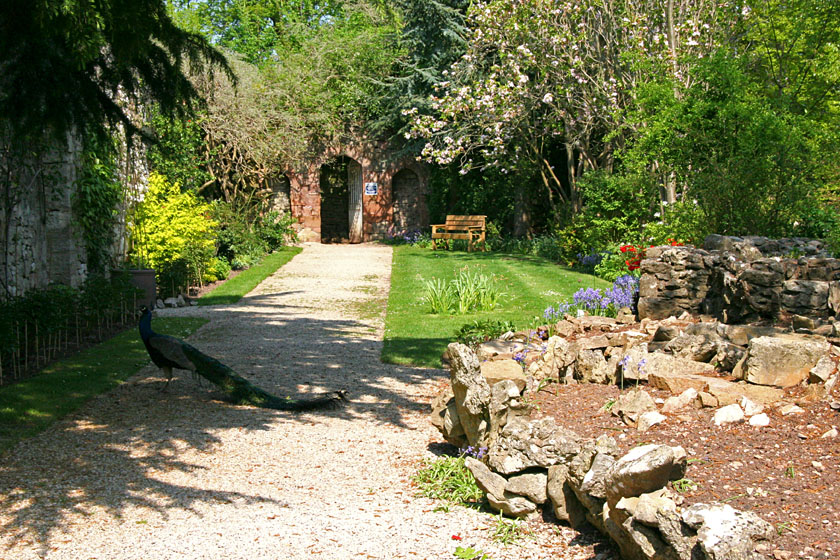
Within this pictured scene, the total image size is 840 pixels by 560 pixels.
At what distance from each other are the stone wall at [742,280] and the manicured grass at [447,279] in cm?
174

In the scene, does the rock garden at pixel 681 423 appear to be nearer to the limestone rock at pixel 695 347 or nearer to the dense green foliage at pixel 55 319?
the limestone rock at pixel 695 347

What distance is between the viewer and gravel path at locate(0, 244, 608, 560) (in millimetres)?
4106

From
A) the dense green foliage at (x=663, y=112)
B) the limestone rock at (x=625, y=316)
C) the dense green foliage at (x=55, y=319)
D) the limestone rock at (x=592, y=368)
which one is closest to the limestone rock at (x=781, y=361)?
the limestone rock at (x=592, y=368)

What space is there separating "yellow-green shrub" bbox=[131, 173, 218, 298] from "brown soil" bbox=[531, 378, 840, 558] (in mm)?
10564

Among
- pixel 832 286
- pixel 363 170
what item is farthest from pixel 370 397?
pixel 363 170

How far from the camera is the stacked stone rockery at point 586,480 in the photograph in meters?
3.14

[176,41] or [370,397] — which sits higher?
[176,41]

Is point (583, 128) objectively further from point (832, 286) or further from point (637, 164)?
point (832, 286)

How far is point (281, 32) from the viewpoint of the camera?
34.2 m

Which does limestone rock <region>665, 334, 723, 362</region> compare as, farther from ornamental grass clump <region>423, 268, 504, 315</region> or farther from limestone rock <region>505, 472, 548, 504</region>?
ornamental grass clump <region>423, 268, 504, 315</region>

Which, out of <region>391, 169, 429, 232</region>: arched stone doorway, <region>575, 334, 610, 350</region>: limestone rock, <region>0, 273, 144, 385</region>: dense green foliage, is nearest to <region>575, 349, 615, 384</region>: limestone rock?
<region>575, 334, 610, 350</region>: limestone rock

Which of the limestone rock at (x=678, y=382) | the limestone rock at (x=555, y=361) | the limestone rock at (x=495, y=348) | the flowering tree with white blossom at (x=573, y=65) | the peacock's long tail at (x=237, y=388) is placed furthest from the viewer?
the flowering tree with white blossom at (x=573, y=65)

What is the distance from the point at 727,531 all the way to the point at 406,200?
24491mm

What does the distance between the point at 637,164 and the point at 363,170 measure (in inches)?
590
